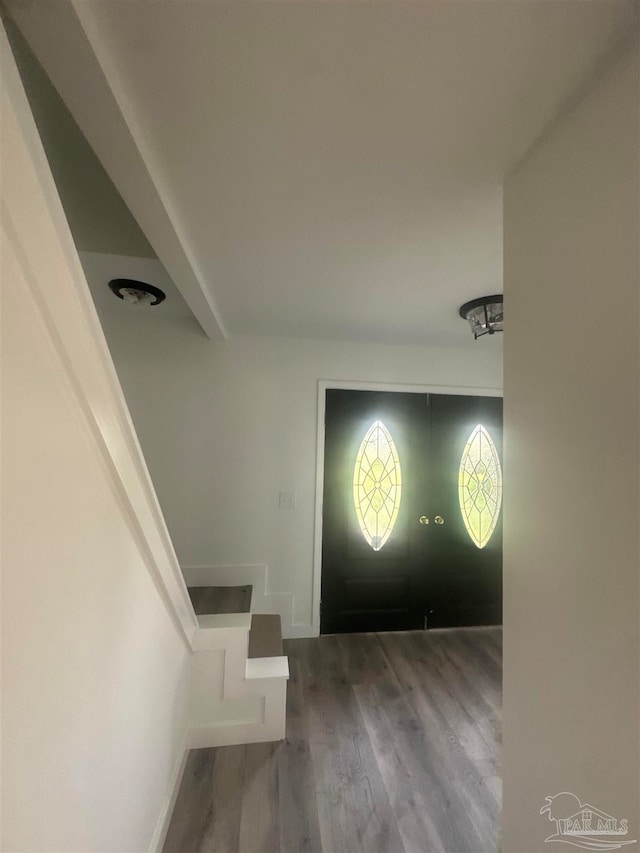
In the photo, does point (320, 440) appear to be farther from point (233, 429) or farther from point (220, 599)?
point (220, 599)

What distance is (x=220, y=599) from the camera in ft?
7.91

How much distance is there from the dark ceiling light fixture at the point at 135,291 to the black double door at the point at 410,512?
4.61 ft

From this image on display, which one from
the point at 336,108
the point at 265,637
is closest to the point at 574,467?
the point at 336,108

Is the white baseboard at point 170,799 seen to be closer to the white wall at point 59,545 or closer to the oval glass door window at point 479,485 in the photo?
the white wall at point 59,545

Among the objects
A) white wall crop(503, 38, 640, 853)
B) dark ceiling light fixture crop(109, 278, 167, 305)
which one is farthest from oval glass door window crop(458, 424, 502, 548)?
dark ceiling light fixture crop(109, 278, 167, 305)

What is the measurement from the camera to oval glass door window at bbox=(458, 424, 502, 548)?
10.0 ft

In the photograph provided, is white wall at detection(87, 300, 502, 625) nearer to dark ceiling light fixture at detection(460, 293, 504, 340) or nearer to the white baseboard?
dark ceiling light fixture at detection(460, 293, 504, 340)

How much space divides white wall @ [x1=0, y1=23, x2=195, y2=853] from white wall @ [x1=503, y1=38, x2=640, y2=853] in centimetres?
105

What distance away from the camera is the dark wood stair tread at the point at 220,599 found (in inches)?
88.5

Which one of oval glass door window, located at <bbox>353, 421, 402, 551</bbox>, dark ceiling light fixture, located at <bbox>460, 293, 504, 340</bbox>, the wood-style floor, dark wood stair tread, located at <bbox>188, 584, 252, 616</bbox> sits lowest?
the wood-style floor

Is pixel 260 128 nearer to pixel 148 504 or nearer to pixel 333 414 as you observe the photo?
pixel 148 504

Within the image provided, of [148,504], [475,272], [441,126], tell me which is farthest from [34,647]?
[475,272]

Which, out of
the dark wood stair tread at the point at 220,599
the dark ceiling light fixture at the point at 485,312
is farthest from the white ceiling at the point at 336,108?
the dark wood stair tread at the point at 220,599

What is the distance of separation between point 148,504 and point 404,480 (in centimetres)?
222
